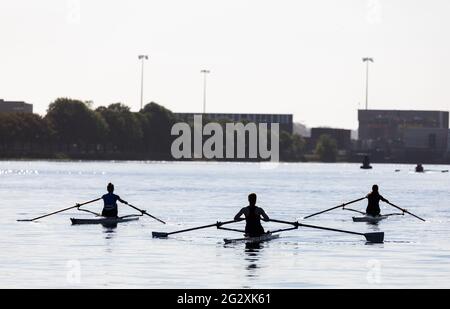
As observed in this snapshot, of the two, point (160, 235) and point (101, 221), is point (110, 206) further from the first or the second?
point (160, 235)

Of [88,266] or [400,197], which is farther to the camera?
[400,197]

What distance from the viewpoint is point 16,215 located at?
75.1 meters

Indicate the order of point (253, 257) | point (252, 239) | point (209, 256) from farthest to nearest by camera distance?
point (252, 239), point (209, 256), point (253, 257)

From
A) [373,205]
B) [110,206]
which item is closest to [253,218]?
[110,206]

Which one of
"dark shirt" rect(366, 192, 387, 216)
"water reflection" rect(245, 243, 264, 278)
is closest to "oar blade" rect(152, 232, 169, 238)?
"water reflection" rect(245, 243, 264, 278)

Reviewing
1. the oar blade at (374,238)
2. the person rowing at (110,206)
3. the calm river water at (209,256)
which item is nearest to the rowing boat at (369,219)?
the calm river water at (209,256)

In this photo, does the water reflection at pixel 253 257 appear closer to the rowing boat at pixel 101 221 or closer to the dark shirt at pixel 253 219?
the dark shirt at pixel 253 219

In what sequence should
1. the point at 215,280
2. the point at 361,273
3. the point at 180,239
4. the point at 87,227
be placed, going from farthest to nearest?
the point at 87,227, the point at 180,239, the point at 361,273, the point at 215,280
